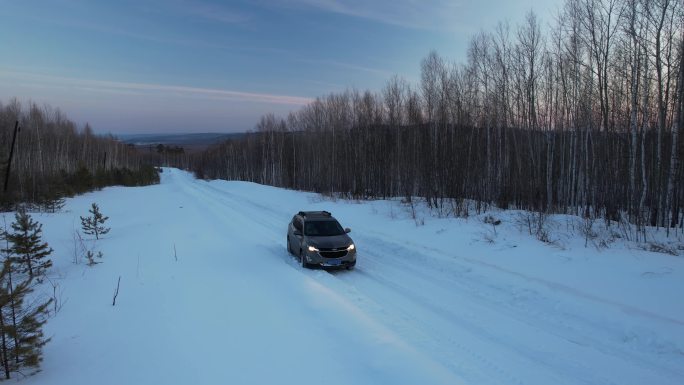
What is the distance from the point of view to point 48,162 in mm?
54031

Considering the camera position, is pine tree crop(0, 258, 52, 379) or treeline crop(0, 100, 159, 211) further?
treeline crop(0, 100, 159, 211)

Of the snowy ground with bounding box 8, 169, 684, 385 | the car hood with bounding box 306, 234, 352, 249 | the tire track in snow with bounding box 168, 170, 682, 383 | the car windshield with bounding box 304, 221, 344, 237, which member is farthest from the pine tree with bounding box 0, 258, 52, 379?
the car windshield with bounding box 304, 221, 344, 237

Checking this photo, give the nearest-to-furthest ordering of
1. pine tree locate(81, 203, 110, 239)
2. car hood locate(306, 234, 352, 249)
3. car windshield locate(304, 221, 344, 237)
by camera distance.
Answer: car hood locate(306, 234, 352, 249) → car windshield locate(304, 221, 344, 237) → pine tree locate(81, 203, 110, 239)

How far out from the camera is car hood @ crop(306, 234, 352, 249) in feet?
39.4

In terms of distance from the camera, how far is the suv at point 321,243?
39.1 ft

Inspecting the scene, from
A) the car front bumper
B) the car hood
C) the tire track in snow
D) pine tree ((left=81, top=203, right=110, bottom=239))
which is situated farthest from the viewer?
pine tree ((left=81, top=203, right=110, bottom=239))

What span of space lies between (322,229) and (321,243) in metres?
1.23

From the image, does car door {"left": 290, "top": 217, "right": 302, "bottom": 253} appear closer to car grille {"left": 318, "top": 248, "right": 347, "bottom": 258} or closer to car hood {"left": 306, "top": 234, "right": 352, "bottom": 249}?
car hood {"left": 306, "top": 234, "right": 352, "bottom": 249}

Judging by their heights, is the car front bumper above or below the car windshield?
below

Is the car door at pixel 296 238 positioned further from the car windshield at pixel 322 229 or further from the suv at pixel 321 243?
the car windshield at pixel 322 229

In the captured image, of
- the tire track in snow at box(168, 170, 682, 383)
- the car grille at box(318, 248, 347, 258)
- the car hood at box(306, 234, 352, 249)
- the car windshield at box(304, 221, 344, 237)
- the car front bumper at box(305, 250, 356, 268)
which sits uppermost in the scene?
the car windshield at box(304, 221, 344, 237)

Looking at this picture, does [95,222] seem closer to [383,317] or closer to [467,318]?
[383,317]

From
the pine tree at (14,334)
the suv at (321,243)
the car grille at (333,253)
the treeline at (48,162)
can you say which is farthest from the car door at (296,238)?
the treeline at (48,162)

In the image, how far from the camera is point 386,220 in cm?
2062
